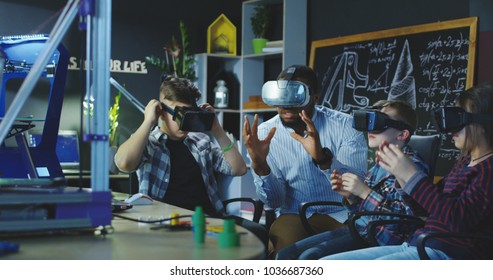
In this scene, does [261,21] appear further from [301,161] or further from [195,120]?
[195,120]

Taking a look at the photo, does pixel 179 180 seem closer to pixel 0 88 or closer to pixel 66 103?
pixel 0 88

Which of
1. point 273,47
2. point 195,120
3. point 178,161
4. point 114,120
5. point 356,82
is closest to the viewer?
point 195,120

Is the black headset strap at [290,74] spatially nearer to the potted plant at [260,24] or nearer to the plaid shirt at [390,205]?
the plaid shirt at [390,205]

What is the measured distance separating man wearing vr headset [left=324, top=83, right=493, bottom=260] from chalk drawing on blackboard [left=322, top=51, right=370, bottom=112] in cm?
297

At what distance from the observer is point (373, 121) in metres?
2.70

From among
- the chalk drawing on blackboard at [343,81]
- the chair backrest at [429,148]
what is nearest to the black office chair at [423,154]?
the chair backrest at [429,148]

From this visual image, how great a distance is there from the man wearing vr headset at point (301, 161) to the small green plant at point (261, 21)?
286 centimetres

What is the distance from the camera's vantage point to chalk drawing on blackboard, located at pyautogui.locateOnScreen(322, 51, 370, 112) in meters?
5.39

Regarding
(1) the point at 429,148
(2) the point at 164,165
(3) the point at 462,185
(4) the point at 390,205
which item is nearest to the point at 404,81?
(1) the point at 429,148

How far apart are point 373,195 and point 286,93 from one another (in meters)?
0.59

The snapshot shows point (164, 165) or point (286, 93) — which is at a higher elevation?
point (286, 93)

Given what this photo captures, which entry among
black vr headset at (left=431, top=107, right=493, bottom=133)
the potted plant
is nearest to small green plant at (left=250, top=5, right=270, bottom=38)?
the potted plant
